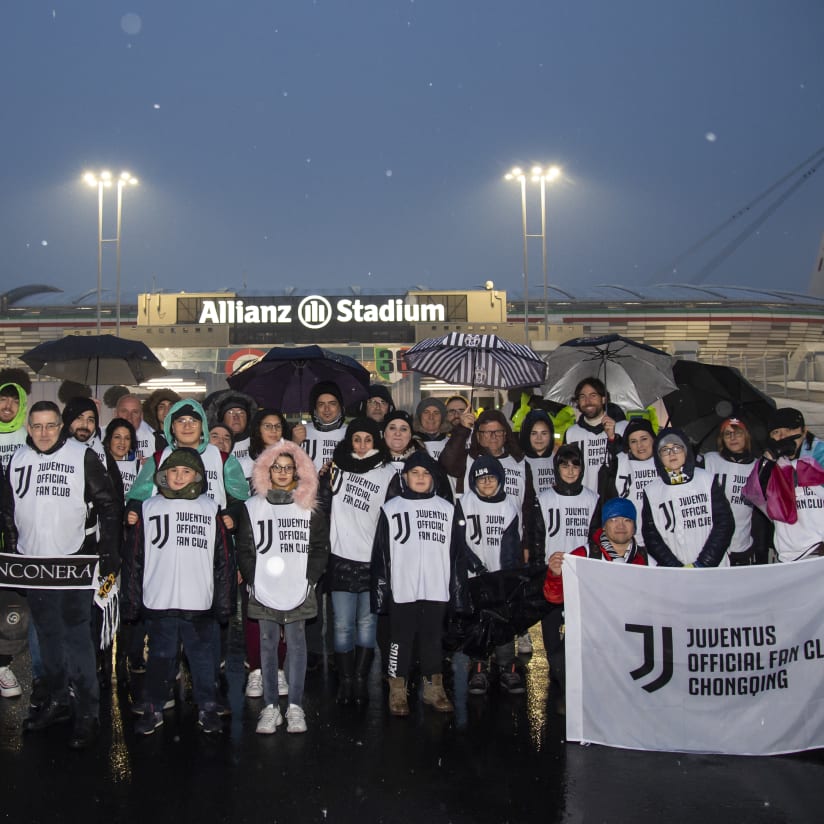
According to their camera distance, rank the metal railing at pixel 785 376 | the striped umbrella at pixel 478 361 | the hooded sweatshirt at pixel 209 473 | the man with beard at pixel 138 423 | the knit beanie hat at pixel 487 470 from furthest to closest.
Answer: the metal railing at pixel 785 376 < the striped umbrella at pixel 478 361 < the man with beard at pixel 138 423 < the knit beanie hat at pixel 487 470 < the hooded sweatshirt at pixel 209 473

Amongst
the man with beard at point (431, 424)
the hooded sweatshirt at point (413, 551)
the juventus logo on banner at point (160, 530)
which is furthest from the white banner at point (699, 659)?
the man with beard at point (431, 424)

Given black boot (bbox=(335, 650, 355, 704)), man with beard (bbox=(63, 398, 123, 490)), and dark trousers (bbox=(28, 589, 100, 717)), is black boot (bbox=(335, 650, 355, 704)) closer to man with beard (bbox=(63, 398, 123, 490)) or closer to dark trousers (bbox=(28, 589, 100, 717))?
dark trousers (bbox=(28, 589, 100, 717))

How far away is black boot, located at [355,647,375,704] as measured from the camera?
19.4 feet

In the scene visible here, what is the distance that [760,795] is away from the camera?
168 inches

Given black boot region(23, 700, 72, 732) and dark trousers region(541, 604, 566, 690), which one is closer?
black boot region(23, 700, 72, 732)

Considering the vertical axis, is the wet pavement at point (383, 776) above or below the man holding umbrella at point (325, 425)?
below

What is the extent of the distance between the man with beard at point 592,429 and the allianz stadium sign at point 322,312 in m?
21.7

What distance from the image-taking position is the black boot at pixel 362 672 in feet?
19.4

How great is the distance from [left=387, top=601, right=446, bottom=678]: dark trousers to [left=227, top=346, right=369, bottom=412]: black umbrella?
2.89 metres

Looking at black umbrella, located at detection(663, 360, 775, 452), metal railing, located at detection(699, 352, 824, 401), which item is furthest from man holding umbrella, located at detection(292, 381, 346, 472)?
metal railing, located at detection(699, 352, 824, 401)

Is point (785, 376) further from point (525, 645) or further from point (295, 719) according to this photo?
point (295, 719)

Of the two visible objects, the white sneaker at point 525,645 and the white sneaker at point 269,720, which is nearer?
the white sneaker at point 269,720

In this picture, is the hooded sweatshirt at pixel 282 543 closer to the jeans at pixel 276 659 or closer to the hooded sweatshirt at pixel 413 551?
the jeans at pixel 276 659

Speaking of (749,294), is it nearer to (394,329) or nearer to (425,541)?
(394,329)
